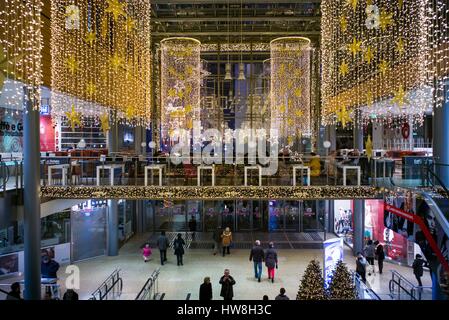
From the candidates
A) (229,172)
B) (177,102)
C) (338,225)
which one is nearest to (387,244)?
(338,225)

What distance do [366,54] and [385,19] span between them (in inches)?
33.9

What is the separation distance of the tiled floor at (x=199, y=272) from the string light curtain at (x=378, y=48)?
197 inches

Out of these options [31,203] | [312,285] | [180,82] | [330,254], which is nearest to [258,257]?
[330,254]

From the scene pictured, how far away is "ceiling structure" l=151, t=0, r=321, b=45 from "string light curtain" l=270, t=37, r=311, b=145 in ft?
5.09

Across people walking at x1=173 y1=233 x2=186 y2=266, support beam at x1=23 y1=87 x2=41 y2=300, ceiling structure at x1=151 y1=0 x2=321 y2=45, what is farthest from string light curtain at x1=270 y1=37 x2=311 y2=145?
support beam at x1=23 y1=87 x2=41 y2=300

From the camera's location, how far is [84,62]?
35.0 ft

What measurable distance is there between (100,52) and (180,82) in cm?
385

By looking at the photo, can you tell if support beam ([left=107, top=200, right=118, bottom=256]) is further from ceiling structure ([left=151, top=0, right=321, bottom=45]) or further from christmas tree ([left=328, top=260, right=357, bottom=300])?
christmas tree ([left=328, top=260, right=357, bottom=300])

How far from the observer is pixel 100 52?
11016 mm

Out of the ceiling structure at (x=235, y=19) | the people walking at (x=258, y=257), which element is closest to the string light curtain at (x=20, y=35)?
the ceiling structure at (x=235, y=19)

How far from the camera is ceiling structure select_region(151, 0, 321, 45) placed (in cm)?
1451

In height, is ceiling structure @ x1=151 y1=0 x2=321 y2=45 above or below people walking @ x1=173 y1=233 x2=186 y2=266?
above

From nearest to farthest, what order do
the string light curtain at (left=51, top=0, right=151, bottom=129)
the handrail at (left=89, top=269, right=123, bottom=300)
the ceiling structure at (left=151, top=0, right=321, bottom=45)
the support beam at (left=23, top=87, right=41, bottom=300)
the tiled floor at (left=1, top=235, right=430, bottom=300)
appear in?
the handrail at (left=89, top=269, right=123, bottom=300) → the support beam at (left=23, top=87, right=41, bottom=300) → the string light curtain at (left=51, top=0, right=151, bottom=129) → the tiled floor at (left=1, top=235, right=430, bottom=300) → the ceiling structure at (left=151, top=0, right=321, bottom=45)
